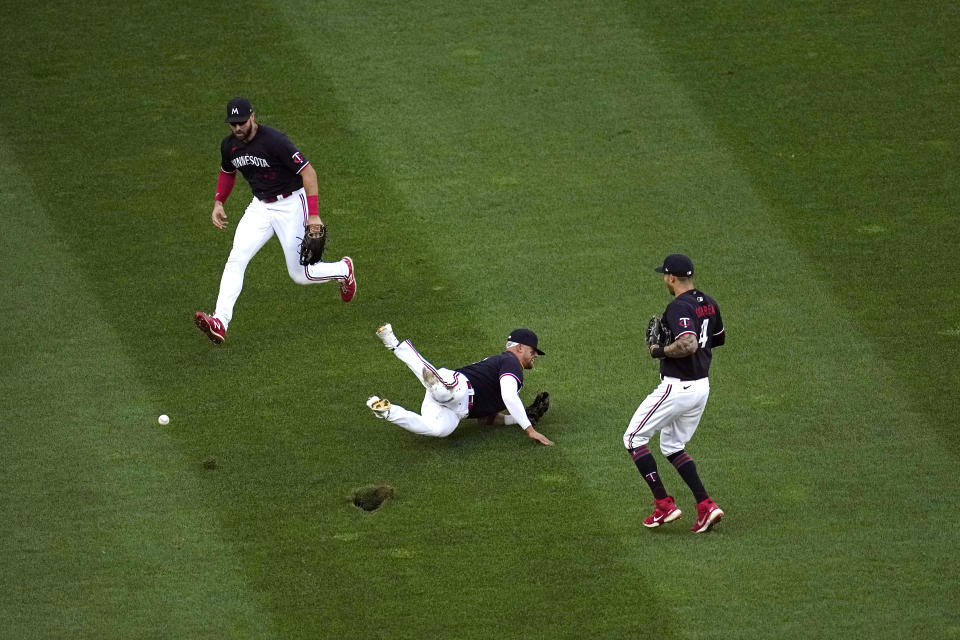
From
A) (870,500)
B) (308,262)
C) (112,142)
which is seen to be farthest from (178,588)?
(112,142)

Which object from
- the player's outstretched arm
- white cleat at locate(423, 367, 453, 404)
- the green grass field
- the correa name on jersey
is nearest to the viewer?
the green grass field

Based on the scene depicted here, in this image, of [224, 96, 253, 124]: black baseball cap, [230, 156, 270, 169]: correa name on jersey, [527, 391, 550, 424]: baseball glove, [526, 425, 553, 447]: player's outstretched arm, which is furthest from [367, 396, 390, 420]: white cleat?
[224, 96, 253, 124]: black baseball cap

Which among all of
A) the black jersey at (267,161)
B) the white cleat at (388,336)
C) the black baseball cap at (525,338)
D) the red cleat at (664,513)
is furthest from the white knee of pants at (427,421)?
the black jersey at (267,161)

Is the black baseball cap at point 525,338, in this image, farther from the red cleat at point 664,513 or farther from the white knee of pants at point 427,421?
the red cleat at point 664,513

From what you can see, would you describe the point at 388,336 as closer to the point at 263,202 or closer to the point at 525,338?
the point at 525,338

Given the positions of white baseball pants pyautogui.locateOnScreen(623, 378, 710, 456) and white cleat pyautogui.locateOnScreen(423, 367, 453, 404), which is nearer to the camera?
white baseball pants pyautogui.locateOnScreen(623, 378, 710, 456)

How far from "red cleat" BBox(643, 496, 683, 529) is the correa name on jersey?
168 inches

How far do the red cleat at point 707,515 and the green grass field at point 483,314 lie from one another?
0.12 m

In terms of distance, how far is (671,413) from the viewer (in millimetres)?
7918

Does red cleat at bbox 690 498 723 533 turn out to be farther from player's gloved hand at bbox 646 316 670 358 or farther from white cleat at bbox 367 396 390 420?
white cleat at bbox 367 396 390 420

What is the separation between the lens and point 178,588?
25.5 ft

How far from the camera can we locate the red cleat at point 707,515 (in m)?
7.91

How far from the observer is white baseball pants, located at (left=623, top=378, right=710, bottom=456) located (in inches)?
310

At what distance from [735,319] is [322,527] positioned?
4.21 metres
